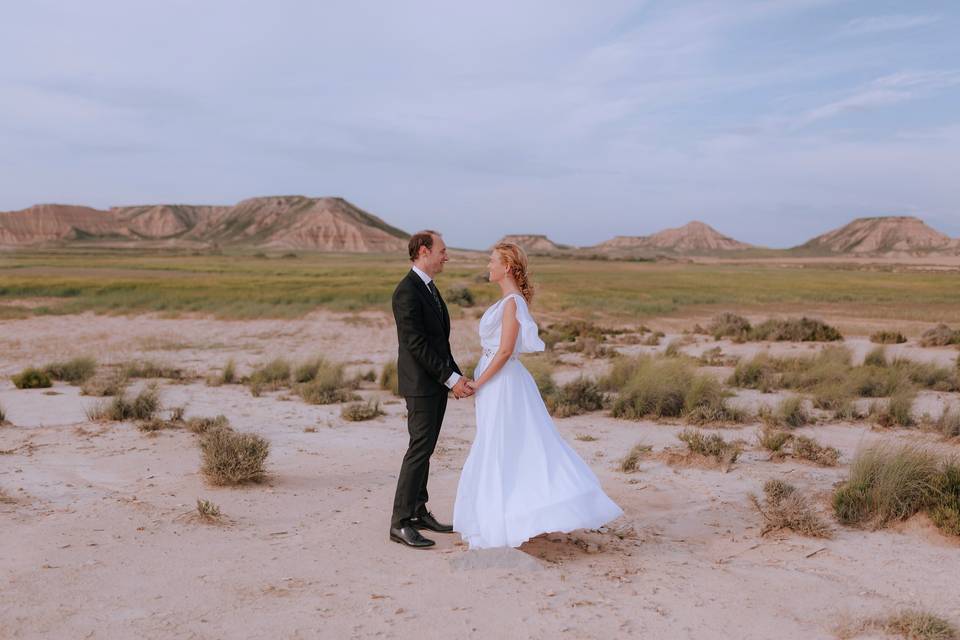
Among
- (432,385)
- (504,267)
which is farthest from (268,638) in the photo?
(504,267)

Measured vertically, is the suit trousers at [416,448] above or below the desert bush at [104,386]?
above

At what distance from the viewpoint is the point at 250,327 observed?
81.3 ft

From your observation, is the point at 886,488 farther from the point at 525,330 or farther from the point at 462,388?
the point at 462,388

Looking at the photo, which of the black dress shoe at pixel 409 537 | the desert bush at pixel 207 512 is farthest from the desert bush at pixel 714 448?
the desert bush at pixel 207 512

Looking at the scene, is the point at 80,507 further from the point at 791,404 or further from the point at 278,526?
the point at 791,404

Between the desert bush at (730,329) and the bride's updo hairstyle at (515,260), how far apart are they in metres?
17.0

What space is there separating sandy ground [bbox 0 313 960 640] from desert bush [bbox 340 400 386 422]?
1.35m

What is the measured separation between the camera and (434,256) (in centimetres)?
525

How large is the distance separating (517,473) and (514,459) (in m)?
0.09

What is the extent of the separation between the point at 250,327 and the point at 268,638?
21831mm

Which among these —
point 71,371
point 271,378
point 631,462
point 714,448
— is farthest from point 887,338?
point 71,371

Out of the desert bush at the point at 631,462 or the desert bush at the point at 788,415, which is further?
the desert bush at the point at 788,415

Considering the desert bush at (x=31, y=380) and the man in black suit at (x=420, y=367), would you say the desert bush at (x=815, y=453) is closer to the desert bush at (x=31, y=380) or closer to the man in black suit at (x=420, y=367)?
the man in black suit at (x=420, y=367)

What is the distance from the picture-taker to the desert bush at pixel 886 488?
231 inches
